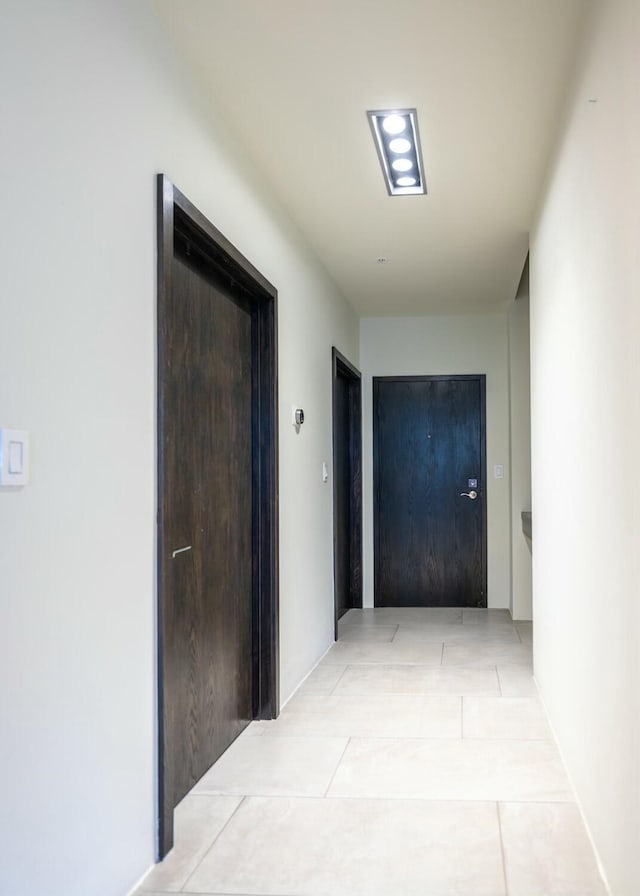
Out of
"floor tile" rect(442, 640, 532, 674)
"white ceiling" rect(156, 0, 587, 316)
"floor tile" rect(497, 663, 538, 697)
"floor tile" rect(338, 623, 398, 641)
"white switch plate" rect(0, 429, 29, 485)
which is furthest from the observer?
"floor tile" rect(338, 623, 398, 641)

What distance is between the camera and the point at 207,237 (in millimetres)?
2844

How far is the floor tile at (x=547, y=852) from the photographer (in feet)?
7.04

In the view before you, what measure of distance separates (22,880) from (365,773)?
1604 millimetres

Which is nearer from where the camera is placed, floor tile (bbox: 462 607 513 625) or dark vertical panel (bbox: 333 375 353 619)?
floor tile (bbox: 462 607 513 625)

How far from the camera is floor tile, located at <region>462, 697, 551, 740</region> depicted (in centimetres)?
343

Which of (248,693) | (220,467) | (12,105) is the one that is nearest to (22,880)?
(12,105)

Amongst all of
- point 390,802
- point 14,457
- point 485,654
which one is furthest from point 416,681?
point 14,457

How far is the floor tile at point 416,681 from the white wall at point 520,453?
1.74m

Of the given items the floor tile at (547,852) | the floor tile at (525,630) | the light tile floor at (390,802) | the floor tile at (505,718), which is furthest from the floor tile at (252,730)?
the floor tile at (525,630)

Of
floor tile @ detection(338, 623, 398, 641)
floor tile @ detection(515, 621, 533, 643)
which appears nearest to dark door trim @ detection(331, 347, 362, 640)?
floor tile @ detection(338, 623, 398, 641)

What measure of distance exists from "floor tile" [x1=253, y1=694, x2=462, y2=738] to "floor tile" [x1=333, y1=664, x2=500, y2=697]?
0.13 metres

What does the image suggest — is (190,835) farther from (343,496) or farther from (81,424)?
(343,496)

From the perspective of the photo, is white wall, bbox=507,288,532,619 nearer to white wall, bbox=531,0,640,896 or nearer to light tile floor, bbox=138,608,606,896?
light tile floor, bbox=138,608,606,896

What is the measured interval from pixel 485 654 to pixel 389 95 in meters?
3.34
